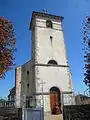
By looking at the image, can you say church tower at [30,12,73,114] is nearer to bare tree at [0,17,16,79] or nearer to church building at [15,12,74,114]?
church building at [15,12,74,114]

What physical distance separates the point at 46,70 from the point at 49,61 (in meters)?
1.45

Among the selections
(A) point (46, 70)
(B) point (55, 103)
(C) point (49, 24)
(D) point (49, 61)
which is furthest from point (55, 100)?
(C) point (49, 24)

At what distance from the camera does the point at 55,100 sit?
2095cm

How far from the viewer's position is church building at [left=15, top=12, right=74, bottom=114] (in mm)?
20875

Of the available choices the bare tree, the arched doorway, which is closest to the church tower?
the arched doorway

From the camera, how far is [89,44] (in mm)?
12805

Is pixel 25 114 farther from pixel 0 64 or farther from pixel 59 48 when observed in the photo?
pixel 59 48

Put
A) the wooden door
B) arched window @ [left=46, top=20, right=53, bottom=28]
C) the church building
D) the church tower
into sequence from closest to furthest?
1. the wooden door
2. the church building
3. the church tower
4. arched window @ [left=46, top=20, right=53, bottom=28]

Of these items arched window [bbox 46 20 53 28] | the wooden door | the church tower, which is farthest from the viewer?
arched window [bbox 46 20 53 28]

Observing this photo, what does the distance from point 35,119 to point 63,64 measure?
1137 cm

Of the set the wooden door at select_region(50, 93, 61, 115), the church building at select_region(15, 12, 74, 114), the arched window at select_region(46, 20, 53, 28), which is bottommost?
the wooden door at select_region(50, 93, 61, 115)

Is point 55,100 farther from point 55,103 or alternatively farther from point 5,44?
point 5,44

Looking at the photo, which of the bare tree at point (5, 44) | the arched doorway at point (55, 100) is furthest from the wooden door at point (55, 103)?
the bare tree at point (5, 44)

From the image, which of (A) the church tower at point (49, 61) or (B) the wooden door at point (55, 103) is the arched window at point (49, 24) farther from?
(B) the wooden door at point (55, 103)
